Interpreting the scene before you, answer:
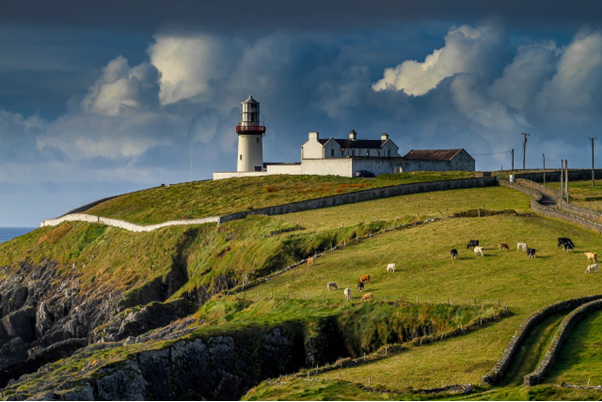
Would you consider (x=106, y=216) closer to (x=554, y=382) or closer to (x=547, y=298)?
(x=547, y=298)

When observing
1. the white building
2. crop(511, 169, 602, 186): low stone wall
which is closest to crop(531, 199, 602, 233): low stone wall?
crop(511, 169, 602, 186): low stone wall

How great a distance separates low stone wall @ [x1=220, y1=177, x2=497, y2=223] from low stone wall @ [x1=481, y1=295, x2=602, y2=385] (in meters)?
52.3

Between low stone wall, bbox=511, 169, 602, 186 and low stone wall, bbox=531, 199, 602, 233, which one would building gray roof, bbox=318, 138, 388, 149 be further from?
low stone wall, bbox=531, 199, 602, 233

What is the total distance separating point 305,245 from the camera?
78.5 metres

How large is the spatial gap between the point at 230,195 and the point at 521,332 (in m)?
84.3

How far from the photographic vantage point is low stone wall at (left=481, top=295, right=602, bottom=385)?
38.1 metres

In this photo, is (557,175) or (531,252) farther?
(557,175)

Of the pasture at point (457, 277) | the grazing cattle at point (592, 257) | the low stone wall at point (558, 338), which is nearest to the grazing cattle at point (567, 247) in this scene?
the pasture at point (457, 277)

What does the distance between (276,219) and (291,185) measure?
32.0 metres

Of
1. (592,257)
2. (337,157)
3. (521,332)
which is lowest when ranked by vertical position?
(521,332)

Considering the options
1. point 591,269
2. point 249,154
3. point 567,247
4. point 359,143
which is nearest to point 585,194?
point 567,247

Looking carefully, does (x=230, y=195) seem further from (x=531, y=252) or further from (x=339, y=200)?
(x=531, y=252)

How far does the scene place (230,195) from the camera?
12462 cm

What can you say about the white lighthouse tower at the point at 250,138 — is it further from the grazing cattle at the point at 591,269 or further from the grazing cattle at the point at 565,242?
the grazing cattle at the point at 591,269
